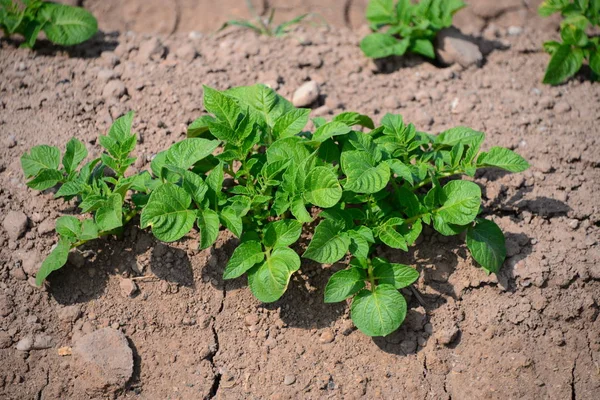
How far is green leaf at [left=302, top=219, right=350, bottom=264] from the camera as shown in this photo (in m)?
2.58

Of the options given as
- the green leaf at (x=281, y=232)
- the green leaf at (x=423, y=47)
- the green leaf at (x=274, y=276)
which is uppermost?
the green leaf at (x=423, y=47)

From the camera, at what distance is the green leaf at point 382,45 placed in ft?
11.9

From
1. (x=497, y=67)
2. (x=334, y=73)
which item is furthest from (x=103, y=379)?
(x=497, y=67)

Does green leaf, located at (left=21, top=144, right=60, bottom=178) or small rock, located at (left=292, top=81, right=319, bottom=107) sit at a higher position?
green leaf, located at (left=21, top=144, right=60, bottom=178)

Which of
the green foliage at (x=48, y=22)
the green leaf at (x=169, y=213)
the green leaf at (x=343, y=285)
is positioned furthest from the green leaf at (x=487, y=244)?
the green foliage at (x=48, y=22)

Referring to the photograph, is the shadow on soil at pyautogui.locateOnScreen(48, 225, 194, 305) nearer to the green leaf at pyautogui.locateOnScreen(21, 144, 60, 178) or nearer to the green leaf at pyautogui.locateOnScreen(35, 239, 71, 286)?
the green leaf at pyautogui.locateOnScreen(35, 239, 71, 286)

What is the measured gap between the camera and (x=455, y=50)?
147 inches

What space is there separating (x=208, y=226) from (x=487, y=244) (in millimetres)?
1276

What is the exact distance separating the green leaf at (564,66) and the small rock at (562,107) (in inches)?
7.4

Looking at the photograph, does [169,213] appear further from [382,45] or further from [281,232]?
[382,45]

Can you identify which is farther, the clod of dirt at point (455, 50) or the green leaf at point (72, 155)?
the clod of dirt at point (455, 50)

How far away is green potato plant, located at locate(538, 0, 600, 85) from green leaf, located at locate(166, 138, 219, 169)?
213 cm

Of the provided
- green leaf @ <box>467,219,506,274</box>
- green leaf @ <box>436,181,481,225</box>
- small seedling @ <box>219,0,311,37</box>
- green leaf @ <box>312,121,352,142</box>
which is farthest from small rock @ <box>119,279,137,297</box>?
small seedling @ <box>219,0,311,37</box>

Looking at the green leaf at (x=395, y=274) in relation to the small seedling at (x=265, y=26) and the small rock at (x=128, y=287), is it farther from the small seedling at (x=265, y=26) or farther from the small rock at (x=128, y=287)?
the small seedling at (x=265, y=26)
